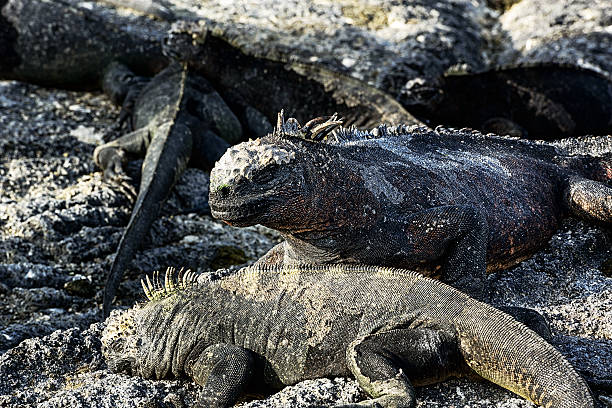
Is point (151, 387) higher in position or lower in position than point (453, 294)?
lower

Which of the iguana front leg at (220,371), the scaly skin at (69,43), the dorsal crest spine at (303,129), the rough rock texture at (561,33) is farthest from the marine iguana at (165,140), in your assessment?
the rough rock texture at (561,33)

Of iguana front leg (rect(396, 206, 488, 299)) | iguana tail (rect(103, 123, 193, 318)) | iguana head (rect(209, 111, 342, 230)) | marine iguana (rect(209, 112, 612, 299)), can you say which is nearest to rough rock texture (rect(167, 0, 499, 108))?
iguana tail (rect(103, 123, 193, 318))

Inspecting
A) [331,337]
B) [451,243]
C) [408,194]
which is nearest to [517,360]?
[331,337]

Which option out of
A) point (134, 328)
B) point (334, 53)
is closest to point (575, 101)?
point (334, 53)

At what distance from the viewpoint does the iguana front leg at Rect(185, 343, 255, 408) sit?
3168 millimetres

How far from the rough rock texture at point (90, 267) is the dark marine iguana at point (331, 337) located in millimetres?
102

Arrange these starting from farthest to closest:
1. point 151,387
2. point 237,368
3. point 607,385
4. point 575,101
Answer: point 575,101 → point 151,387 → point 237,368 → point 607,385

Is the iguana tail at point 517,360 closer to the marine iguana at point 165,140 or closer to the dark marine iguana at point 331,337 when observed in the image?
the dark marine iguana at point 331,337

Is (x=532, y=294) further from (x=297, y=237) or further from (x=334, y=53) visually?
(x=334, y=53)

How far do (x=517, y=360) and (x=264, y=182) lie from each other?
1131 millimetres

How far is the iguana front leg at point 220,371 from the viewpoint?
3168 mm

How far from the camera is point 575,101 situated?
288 inches

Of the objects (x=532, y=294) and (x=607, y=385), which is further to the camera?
(x=532, y=294)

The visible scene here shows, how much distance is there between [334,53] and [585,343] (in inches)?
232
